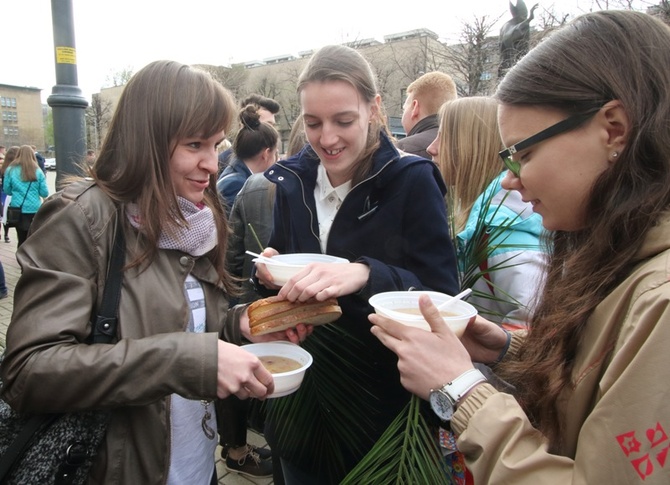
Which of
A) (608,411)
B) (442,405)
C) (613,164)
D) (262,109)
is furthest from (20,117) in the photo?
(608,411)

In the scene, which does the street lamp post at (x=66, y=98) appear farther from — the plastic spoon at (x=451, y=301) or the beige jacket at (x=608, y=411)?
the beige jacket at (x=608, y=411)

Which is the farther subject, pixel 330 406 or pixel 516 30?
pixel 516 30

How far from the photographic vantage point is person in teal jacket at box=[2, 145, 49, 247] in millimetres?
7789

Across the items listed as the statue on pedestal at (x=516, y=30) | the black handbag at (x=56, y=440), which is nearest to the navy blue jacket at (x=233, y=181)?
the black handbag at (x=56, y=440)

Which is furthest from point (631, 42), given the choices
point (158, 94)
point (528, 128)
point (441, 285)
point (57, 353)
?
point (57, 353)

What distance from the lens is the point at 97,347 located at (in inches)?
49.2

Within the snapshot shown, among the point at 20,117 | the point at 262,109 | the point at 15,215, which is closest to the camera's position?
the point at 262,109

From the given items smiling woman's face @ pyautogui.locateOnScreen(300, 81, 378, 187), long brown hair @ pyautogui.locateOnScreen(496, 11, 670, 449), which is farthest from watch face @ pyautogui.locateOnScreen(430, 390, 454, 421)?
smiling woman's face @ pyautogui.locateOnScreen(300, 81, 378, 187)

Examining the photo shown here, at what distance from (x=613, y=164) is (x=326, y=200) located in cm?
115

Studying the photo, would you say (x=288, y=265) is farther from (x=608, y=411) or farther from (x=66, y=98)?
(x=66, y=98)

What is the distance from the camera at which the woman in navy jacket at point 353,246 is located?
172 centimetres

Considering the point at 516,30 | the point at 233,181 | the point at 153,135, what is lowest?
the point at 233,181

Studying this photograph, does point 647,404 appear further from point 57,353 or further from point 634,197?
point 57,353

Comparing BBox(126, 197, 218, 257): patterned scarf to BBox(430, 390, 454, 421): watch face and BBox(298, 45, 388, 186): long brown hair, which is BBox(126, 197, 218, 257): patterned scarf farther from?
BBox(430, 390, 454, 421): watch face
